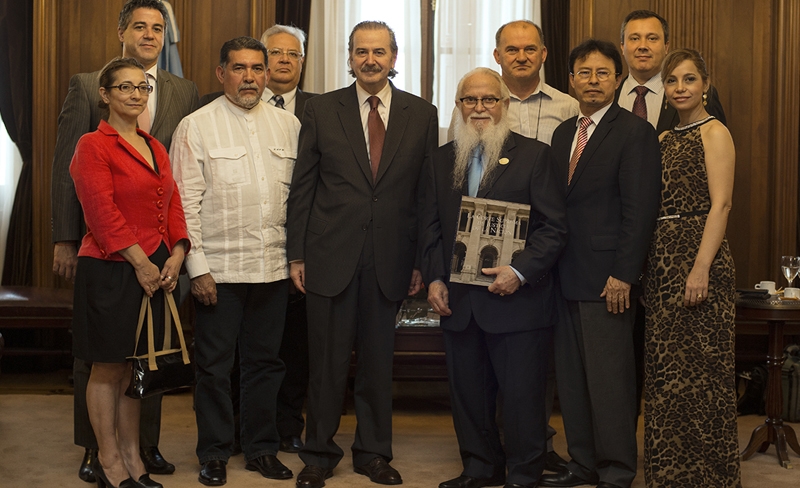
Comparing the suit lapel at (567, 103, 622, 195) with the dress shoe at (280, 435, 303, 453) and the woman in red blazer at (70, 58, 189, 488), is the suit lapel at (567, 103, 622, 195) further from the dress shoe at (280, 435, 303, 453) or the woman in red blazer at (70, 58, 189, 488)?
the dress shoe at (280, 435, 303, 453)

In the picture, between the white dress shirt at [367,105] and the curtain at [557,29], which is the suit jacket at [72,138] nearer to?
the white dress shirt at [367,105]

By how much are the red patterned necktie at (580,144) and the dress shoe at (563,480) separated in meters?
1.20

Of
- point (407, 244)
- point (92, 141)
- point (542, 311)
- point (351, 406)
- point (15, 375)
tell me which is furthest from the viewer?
point (15, 375)

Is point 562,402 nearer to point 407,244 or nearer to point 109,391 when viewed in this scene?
point 407,244

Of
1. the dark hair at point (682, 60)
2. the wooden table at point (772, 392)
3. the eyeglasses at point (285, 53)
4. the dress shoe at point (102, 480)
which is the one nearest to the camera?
the dress shoe at point (102, 480)

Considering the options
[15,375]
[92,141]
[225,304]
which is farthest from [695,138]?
[15,375]

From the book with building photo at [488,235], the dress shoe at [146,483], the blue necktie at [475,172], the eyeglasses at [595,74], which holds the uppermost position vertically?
the eyeglasses at [595,74]

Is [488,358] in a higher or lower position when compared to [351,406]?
higher

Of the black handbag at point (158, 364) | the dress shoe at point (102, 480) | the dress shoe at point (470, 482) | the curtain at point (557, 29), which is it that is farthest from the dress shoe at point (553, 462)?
the curtain at point (557, 29)

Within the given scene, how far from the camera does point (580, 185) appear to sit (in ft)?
10.6

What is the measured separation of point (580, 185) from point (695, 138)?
1.55ft

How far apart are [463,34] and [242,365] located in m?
3.36

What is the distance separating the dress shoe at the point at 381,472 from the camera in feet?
11.0

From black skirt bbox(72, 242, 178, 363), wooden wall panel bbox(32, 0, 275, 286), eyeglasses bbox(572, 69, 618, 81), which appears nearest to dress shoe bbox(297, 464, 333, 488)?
black skirt bbox(72, 242, 178, 363)
